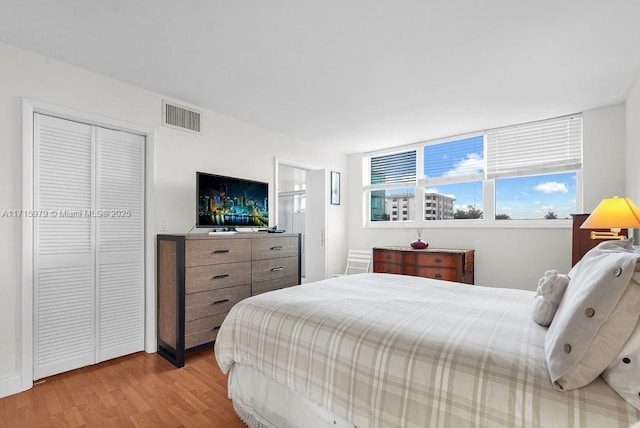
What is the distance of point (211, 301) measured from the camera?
2.81 m

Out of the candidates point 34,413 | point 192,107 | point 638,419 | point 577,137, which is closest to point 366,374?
point 638,419

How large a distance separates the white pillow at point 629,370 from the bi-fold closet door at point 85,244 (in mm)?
3275

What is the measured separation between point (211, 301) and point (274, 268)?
0.78 m

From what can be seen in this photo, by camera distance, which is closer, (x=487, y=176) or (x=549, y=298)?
(x=549, y=298)

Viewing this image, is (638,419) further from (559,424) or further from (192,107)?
(192,107)

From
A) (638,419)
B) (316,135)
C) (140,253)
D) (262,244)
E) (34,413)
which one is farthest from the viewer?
(316,135)

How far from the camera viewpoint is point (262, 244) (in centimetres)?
327

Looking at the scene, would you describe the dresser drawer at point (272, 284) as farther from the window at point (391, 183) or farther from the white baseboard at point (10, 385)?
the window at point (391, 183)

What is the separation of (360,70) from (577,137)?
9.38ft

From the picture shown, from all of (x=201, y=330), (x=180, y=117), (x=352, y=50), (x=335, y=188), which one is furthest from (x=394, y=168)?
(x=201, y=330)

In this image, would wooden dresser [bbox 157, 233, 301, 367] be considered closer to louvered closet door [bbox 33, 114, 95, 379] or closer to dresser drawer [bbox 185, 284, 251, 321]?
dresser drawer [bbox 185, 284, 251, 321]

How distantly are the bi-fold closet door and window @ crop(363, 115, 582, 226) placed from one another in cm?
361

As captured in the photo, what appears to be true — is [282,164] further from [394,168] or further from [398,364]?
[398,364]

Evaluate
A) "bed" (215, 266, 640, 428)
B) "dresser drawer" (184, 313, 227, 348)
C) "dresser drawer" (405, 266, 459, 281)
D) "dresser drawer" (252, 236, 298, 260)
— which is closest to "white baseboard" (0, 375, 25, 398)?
"dresser drawer" (184, 313, 227, 348)
